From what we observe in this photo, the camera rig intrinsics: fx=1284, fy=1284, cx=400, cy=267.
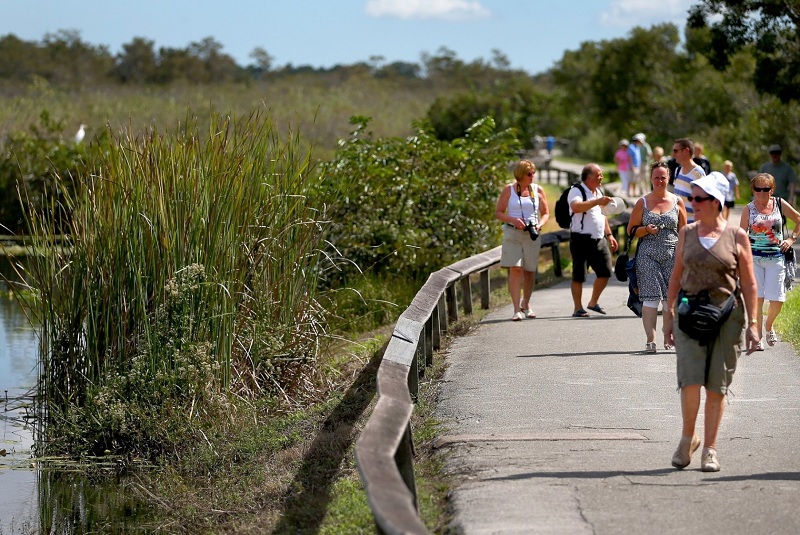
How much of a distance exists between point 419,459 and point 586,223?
5847mm

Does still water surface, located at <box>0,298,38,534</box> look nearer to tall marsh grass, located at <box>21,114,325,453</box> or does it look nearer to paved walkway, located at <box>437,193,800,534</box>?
tall marsh grass, located at <box>21,114,325,453</box>

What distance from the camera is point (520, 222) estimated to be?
13172mm

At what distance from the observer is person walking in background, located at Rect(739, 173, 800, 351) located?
10797 millimetres

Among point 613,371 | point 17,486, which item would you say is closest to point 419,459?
point 613,371

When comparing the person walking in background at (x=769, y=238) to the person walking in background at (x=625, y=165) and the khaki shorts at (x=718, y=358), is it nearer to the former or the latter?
the khaki shorts at (x=718, y=358)

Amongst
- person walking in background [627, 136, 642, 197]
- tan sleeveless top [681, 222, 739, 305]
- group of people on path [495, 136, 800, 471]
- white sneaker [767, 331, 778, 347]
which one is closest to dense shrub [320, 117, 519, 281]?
group of people on path [495, 136, 800, 471]

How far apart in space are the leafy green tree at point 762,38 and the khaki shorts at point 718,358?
61.4 ft

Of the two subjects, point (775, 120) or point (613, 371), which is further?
point (775, 120)

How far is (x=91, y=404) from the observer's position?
400 inches

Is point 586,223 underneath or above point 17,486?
above

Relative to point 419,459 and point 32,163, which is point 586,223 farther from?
point 32,163

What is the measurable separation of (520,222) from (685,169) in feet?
5.76

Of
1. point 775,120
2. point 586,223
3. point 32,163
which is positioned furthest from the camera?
point 775,120

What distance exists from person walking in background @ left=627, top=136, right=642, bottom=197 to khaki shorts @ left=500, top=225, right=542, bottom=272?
1676cm
